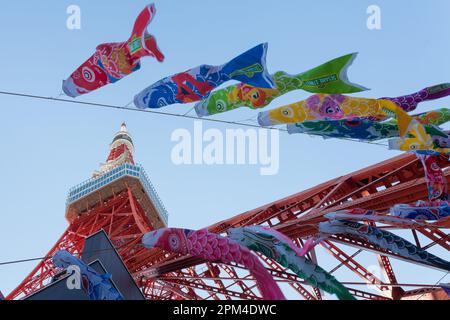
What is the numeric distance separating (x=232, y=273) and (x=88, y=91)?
11.3 metres

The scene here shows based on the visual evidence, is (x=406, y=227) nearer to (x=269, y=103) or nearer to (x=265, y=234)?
(x=265, y=234)

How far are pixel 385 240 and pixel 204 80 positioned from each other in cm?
493

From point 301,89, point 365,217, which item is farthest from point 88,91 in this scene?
point 365,217

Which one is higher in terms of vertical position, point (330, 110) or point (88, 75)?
point (88, 75)

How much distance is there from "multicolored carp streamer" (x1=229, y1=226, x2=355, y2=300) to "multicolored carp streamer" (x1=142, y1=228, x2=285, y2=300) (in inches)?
20.0

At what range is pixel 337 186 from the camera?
54.5ft

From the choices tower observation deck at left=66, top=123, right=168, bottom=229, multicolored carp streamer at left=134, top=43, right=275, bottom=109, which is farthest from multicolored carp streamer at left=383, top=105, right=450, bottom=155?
tower observation deck at left=66, top=123, right=168, bottom=229

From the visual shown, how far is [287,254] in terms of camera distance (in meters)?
11.9

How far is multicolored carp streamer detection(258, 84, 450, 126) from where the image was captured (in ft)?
39.2

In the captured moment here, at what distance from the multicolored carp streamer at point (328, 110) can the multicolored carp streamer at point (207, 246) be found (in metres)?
2.45

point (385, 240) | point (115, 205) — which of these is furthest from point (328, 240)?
point (115, 205)

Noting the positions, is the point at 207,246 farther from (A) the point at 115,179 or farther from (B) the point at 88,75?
(A) the point at 115,179

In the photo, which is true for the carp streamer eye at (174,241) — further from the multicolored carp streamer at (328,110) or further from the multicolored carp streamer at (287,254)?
the multicolored carp streamer at (328,110)

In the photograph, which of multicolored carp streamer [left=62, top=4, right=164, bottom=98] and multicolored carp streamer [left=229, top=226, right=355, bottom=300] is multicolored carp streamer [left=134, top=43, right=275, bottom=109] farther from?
multicolored carp streamer [left=229, top=226, right=355, bottom=300]
